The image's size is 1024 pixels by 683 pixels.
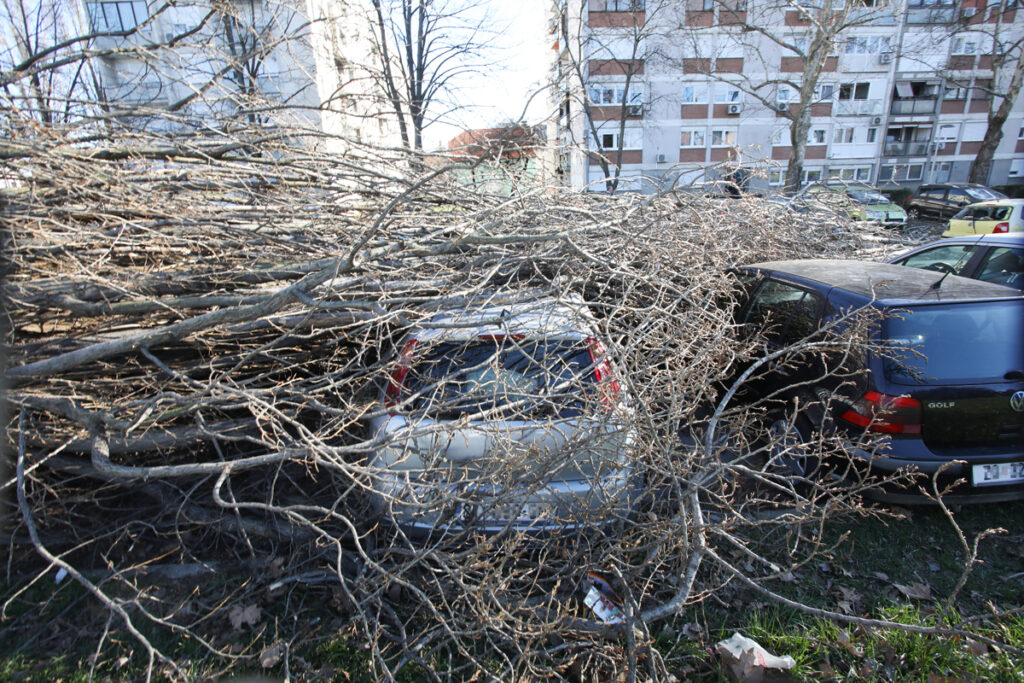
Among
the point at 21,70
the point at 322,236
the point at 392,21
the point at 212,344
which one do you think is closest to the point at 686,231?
the point at 322,236

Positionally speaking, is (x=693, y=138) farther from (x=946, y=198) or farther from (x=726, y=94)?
(x=946, y=198)

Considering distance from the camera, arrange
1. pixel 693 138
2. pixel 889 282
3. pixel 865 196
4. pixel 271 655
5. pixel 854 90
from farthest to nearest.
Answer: pixel 854 90 < pixel 693 138 < pixel 865 196 < pixel 889 282 < pixel 271 655

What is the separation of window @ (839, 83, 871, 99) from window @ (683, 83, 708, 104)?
957 cm

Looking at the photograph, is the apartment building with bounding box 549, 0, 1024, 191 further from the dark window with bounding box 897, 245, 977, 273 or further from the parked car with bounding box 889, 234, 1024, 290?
the parked car with bounding box 889, 234, 1024, 290

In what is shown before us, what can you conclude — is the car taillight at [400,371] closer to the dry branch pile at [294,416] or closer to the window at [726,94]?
the dry branch pile at [294,416]

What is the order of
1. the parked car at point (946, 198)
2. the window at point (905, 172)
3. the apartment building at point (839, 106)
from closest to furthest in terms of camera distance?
the parked car at point (946, 198)
the apartment building at point (839, 106)
the window at point (905, 172)

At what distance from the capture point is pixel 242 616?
8.65 ft

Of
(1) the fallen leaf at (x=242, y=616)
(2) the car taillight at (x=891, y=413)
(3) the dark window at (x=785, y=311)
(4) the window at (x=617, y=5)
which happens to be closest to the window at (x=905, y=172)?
(4) the window at (x=617, y=5)

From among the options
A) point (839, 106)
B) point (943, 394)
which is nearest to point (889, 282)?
point (943, 394)

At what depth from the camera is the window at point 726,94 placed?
1239 inches

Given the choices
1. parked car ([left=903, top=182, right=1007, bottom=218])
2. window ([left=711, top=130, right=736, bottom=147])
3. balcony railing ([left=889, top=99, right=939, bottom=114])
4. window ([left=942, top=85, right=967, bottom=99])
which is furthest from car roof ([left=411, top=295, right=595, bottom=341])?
window ([left=942, top=85, right=967, bottom=99])

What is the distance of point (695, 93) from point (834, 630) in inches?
1428

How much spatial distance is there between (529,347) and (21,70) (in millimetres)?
5994

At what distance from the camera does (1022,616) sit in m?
2.52
